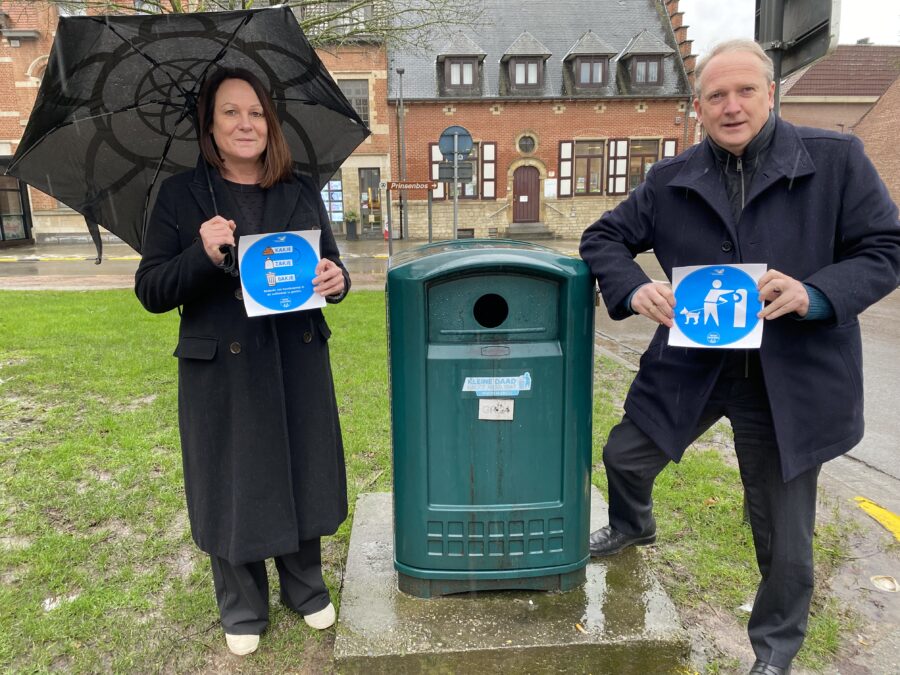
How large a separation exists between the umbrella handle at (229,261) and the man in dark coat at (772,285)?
1.16 meters

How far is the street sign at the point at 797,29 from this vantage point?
260 centimetres

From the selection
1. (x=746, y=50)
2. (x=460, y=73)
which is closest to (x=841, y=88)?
(x=460, y=73)

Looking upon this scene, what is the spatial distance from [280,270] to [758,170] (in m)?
1.49

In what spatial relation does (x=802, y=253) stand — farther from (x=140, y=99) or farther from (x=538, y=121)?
(x=538, y=121)

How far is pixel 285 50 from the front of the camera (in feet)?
7.20

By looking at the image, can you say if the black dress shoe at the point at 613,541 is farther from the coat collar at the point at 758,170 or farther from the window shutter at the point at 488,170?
the window shutter at the point at 488,170

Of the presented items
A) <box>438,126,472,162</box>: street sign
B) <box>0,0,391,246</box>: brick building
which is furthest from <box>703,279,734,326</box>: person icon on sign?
<box>0,0,391,246</box>: brick building

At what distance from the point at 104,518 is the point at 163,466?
62 centimetres

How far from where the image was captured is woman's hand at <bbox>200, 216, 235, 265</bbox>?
189 centimetres

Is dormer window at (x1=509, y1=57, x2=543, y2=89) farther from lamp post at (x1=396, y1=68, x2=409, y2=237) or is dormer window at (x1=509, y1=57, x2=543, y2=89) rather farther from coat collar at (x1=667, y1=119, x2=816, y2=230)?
coat collar at (x1=667, y1=119, x2=816, y2=230)

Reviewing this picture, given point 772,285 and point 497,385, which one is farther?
point 497,385

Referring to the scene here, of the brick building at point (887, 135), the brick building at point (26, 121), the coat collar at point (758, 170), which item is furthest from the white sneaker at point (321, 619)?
the brick building at point (887, 135)

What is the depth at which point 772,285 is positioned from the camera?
1.75 m

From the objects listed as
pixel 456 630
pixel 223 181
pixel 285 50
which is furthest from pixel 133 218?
pixel 456 630
